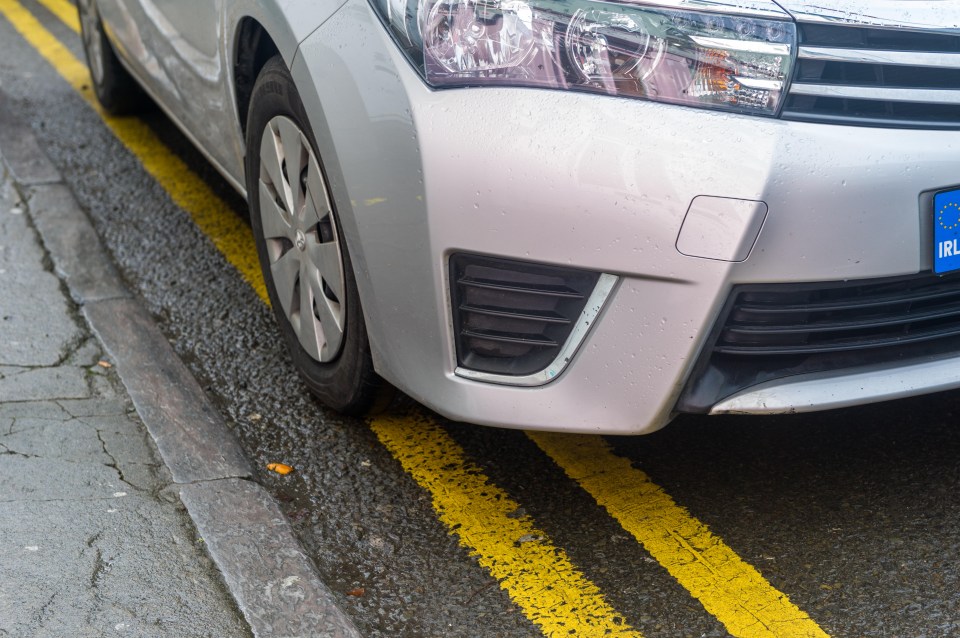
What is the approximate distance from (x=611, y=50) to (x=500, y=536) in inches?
42.4

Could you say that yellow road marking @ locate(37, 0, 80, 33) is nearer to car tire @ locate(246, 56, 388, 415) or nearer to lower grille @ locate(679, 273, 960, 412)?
car tire @ locate(246, 56, 388, 415)

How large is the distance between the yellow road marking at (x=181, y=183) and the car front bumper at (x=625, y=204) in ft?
5.22

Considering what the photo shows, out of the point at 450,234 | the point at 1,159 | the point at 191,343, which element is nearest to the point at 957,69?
the point at 450,234

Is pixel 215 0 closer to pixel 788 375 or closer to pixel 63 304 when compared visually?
pixel 63 304

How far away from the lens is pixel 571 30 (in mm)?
2045

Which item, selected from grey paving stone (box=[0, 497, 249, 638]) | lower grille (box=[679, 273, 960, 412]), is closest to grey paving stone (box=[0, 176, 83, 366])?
grey paving stone (box=[0, 497, 249, 638])

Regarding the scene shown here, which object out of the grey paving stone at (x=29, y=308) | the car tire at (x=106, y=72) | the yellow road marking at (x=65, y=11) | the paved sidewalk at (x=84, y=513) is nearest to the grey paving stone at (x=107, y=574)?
the paved sidewalk at (x=84, y=513)

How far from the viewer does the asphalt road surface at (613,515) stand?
2.19 m

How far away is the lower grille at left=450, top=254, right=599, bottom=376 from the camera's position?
2092mm

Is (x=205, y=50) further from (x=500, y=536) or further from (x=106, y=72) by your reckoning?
(x=106, y=72)

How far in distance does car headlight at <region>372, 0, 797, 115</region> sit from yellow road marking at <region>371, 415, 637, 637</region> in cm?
99

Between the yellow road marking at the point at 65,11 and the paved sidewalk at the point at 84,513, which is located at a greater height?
the paved sidewalk at the point at 84,513

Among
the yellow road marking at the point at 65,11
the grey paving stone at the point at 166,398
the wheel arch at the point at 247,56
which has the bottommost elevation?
the yellow road marking at the point at 65,11

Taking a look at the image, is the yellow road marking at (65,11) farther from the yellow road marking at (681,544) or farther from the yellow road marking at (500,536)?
the yellow road marking at (681,544)
